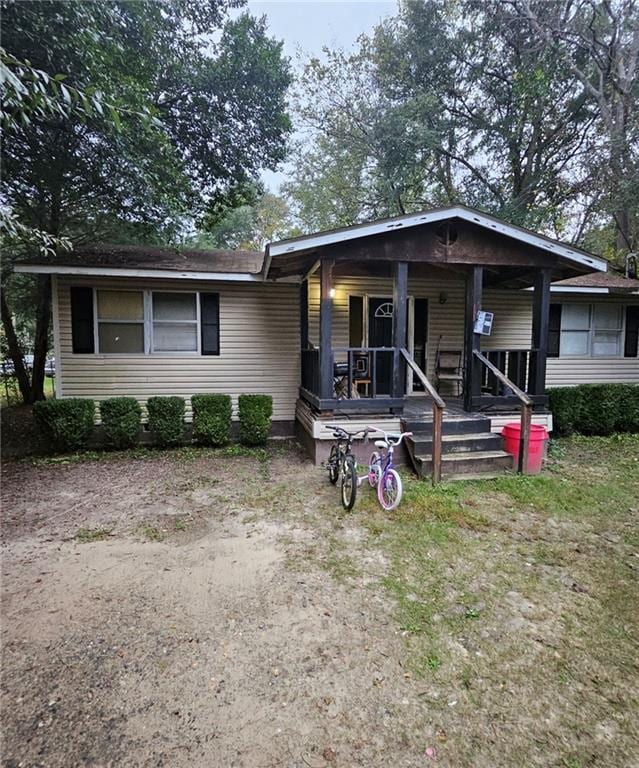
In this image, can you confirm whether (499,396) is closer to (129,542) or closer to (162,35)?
(129,542)

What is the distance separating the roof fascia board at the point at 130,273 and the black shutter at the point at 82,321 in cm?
57

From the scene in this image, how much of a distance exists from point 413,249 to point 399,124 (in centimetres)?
913

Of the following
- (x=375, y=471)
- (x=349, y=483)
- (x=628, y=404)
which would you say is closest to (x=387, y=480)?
(x=375, y=471)

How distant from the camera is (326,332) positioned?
231 inches

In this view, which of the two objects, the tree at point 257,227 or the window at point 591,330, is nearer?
the window at point 591,330

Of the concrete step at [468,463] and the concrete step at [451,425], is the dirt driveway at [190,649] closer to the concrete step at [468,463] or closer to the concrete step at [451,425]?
the concrete step at [468,463]

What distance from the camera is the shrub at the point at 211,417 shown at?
691 centimetres

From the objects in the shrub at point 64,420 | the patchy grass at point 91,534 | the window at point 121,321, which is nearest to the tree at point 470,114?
the window at point 121,321

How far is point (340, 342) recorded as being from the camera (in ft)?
27.2

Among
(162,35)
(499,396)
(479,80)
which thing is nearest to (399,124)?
(479,80)

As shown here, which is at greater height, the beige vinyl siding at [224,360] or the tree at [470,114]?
the tree at [470,114]

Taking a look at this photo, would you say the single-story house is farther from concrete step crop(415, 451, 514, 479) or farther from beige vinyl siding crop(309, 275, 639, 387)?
concrete step crop(415, 451, 514, 479)

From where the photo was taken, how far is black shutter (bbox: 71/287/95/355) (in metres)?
7.14

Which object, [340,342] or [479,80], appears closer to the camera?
[340,342]
